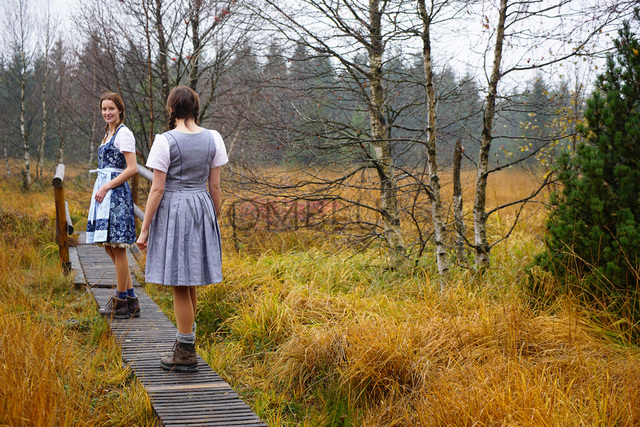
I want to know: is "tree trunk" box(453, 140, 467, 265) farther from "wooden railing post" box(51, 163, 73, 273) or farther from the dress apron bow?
"wooden railing post" box(51, 163, 73, 273)

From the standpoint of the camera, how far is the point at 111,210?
3906 millimetres

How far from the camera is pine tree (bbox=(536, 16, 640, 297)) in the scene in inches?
148

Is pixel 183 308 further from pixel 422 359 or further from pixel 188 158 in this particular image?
pixel 422 359

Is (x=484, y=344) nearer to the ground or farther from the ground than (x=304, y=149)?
nearer to the ground

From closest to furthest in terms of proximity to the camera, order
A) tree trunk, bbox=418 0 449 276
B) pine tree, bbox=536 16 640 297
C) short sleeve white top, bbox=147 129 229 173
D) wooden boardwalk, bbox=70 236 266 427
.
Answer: wooden boardwalk, bbox=70 236 266 427 → short sleeve white top, bbox=147 129 229 173 → pine tree, bbox=536 16 640 297 → tree trunk, bbox=418 0 449 276

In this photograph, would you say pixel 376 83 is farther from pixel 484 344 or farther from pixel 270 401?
pixel 270 401

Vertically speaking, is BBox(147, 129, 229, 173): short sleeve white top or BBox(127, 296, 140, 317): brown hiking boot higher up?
BBox(147, 129, 229, 173): short sleeve white top

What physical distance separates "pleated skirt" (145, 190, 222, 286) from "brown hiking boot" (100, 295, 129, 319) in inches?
48.2

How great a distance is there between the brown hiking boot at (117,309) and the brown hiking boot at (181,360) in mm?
1071

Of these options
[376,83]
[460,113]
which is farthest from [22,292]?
[460,113]

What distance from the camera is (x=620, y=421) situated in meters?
2.38

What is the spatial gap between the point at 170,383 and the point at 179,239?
0.83m

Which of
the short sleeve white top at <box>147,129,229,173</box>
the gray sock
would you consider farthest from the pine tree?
the short sleeve white top at <box>147,129,229,173</box>

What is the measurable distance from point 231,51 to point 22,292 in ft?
15.7
